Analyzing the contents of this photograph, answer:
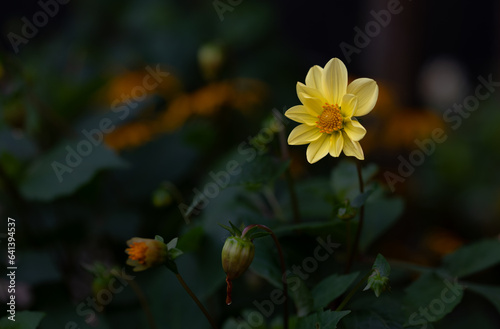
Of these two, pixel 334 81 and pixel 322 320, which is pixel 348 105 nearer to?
pixel 334 81

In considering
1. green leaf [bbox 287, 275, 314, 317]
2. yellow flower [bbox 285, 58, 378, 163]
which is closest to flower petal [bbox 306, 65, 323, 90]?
yellow flower [bbox 285, 58, 378, 163]

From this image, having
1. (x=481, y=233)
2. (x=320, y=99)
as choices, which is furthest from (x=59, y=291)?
(x=481, y=233)

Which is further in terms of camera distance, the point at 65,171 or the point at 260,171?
the point at 65,171

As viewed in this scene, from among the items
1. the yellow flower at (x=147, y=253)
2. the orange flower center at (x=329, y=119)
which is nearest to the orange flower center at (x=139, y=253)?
the yellow flower at (x=147, y=253)

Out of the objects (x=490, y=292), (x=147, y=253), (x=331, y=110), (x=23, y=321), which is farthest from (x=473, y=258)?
(x=23, y=321)

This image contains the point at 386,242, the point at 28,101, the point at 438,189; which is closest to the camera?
the point at 28,101

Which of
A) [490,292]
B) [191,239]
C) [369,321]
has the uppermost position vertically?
[191,239]

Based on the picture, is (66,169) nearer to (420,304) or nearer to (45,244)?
(45,244)
